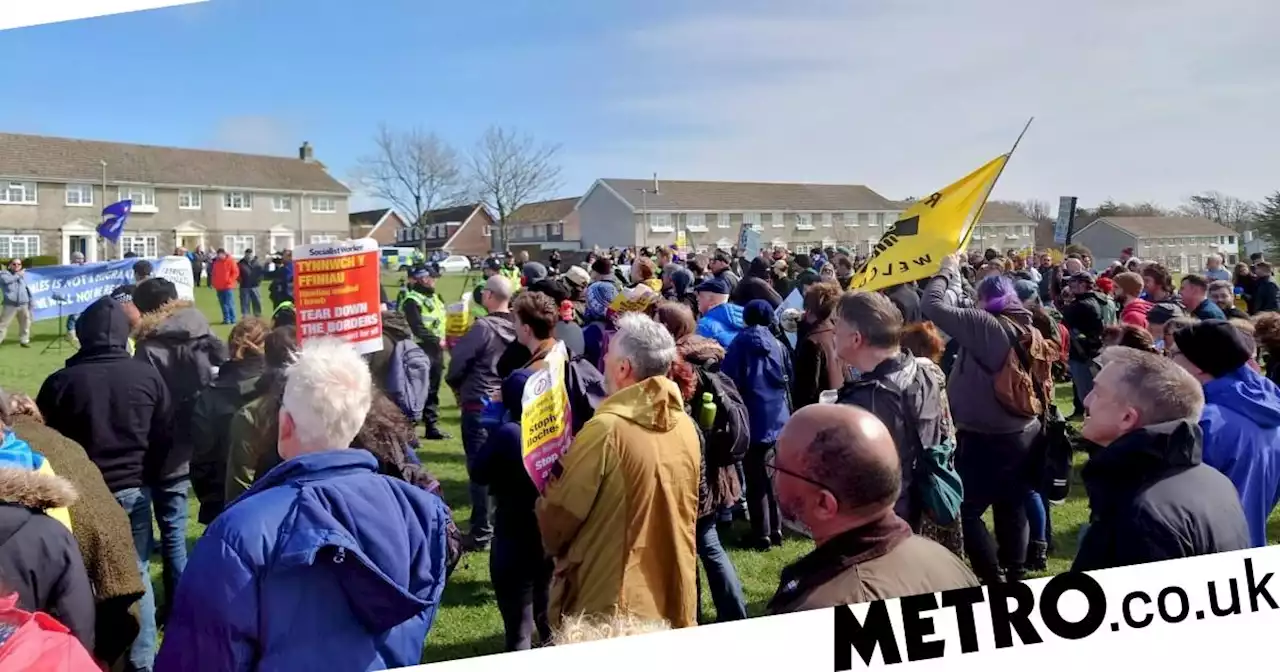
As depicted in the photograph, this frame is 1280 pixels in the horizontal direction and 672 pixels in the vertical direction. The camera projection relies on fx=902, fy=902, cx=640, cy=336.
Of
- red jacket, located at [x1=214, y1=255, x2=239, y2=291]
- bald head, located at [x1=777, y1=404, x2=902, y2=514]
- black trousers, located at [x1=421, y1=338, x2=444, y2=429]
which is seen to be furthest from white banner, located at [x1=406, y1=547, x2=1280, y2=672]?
black trousers, located at [x1=421, y1=338, x2=444, y2=429]

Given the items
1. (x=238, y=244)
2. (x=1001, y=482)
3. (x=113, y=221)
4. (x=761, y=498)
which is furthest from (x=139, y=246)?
(x=1001, y=482)

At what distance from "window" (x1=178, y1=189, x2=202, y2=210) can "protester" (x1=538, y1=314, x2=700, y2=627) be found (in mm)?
1494

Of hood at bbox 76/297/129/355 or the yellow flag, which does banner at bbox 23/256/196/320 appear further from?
the yellow flag

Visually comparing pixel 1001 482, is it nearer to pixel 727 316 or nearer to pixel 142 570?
pixel 727 316

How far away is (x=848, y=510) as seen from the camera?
1916 mm

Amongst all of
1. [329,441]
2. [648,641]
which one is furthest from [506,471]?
[329,441]

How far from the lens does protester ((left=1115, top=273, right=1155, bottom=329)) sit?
21.0 feet

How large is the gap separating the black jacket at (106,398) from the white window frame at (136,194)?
3.67 feet

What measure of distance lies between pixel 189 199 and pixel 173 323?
187 cm

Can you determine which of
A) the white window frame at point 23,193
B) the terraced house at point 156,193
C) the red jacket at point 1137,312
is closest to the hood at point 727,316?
the red jacket at point 1137,312

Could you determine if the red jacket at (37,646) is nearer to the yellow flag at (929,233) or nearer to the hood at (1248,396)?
the yellow flag at (929,233)

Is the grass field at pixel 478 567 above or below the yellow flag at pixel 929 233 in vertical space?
below

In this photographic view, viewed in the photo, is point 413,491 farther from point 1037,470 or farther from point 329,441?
point 1037,470

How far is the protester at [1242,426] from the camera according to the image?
10.0ft
